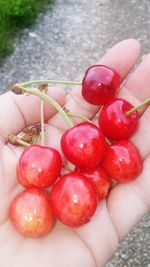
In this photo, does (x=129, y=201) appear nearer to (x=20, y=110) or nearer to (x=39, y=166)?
(x=39, y=166)

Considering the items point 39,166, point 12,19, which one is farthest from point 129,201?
point 12,19

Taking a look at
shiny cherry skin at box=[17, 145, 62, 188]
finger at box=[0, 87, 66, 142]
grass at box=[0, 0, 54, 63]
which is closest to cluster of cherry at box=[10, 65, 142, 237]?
shiny cherry skin at box=[17, 145, 62, 188]

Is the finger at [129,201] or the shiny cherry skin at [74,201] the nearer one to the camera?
the shiny cherry skin at [74,201]

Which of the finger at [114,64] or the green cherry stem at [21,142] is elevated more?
the finger at [114,64]

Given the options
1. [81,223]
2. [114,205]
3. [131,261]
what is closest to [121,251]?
[131,261]

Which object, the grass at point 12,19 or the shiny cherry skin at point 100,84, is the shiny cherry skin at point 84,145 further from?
the grass at point 12,19

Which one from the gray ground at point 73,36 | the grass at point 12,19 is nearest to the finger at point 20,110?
the gray ground at point 73,36

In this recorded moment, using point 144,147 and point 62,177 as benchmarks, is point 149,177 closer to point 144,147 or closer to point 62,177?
point 144,147
